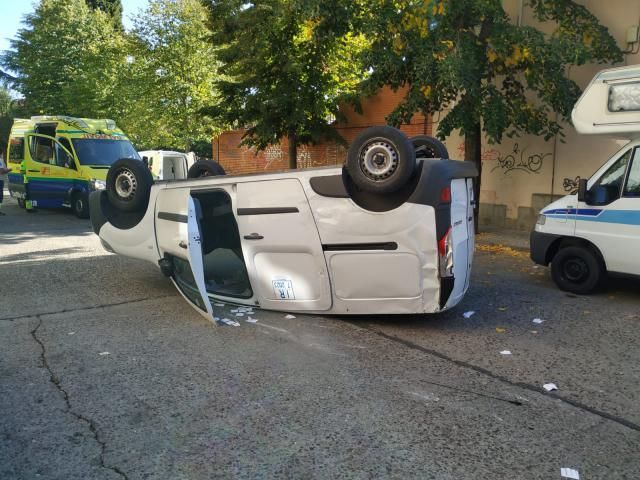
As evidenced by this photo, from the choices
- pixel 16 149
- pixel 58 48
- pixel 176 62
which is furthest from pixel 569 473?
pixel 58 48

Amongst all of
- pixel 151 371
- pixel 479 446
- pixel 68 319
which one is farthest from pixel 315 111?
pixel 479 446

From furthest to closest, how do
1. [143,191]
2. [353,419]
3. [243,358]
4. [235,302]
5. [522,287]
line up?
1. [522,287]
2. [143,191]
3. [235,302]
4. [243,358]
5. [353,419]

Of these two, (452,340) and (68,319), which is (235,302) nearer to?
(68,319)

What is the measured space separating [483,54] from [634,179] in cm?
475

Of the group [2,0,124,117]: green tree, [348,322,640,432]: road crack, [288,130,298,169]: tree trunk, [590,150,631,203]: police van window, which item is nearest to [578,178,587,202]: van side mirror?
[590,150,631,203]: police van window

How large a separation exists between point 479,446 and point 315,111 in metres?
13.2

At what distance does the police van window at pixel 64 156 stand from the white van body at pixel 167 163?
665 centimetres

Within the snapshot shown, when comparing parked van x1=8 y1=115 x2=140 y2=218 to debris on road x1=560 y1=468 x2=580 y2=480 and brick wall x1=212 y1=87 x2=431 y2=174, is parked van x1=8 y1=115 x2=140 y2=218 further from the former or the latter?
debris on road x1=560 y1=468 x2=580 y2=480

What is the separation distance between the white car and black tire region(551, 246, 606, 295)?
6.95 feet

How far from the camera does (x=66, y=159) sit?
15.4m

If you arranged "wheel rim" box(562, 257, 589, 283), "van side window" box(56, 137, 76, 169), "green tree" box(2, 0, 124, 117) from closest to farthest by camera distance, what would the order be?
"wheel rim" box(562, 257, 589, 283) < "van side window" box(56, 137, 76, 169) < "green tree" box(2, 0, 124, 117)

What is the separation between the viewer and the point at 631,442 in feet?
10.7

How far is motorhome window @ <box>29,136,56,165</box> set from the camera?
51.3 feet

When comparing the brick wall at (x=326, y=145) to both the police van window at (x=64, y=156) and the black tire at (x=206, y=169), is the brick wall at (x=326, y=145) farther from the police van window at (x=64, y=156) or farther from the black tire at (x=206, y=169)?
the black tire at (x=206, y=169)
